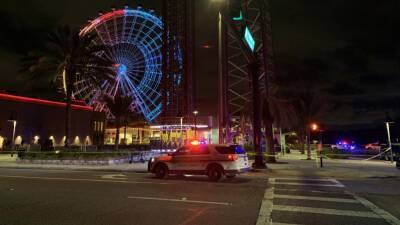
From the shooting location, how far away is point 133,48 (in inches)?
2016

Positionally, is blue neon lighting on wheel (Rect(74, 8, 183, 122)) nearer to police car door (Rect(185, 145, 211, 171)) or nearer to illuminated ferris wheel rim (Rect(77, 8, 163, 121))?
illuminated ferris wheel rim (Rect(77, 8, 163, 121))

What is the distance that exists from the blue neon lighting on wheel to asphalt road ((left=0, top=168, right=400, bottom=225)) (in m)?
38.6

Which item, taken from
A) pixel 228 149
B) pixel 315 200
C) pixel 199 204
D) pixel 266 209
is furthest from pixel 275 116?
pixel 266 209

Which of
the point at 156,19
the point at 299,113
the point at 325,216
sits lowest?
the point at 325,216

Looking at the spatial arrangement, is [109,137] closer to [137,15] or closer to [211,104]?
[211,104]

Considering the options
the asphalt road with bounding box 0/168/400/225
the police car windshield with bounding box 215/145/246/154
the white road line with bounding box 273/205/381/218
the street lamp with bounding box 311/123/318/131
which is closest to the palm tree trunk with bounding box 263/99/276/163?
the street lamp with bounding box 311/123/318/131

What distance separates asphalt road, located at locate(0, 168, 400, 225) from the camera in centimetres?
759

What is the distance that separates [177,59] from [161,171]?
170 ft

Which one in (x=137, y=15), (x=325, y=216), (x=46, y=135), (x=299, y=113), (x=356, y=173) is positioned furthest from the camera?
(x=46, y=135)

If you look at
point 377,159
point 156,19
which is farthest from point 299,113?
point 156,19

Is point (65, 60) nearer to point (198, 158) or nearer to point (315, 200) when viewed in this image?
point (198, 158)

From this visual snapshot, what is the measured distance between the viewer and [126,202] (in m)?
9.70

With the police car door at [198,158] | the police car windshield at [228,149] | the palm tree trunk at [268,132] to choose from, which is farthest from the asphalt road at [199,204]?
the palm tree trunk at [268,132]

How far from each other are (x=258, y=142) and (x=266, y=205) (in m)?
11.0
